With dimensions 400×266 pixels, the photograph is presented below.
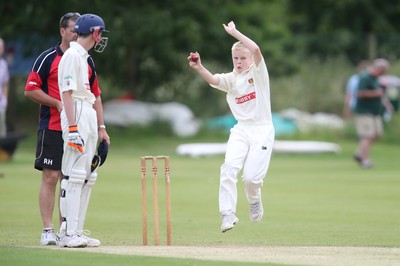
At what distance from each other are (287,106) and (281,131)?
10.8 ft

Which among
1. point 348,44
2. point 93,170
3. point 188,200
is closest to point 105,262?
point 93,170

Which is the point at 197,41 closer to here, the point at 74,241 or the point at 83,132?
the point at 83,132

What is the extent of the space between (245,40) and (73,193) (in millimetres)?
2394

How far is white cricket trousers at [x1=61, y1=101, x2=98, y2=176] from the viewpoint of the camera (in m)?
9.59

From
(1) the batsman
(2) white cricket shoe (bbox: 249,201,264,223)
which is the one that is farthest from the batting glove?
(2) white cricket shoe (bbox: 249,201,264,223)

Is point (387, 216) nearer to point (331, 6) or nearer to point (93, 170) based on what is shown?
point (93, 170)

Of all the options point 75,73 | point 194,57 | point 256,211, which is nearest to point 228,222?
point 256,211

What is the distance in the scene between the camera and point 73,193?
9609mm

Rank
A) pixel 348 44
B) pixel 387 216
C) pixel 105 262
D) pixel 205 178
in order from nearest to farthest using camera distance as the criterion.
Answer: pixel 105 262 → pixel 387 216 → pixel 205 178 → pixel 348 44

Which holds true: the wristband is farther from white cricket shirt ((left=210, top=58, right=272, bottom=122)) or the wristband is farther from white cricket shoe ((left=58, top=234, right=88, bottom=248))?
white cricket shirt ((left=210, top=58, right=272, bottom=122))

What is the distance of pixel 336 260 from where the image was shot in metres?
8.78

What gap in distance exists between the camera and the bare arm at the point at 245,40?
10.3 m

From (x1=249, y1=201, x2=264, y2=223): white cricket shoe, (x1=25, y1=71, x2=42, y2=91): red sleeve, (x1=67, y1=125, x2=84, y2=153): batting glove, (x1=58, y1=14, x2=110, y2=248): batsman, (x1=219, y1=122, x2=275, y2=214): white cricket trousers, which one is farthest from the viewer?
(x1=249, y1=201, x2=264, y2=223): white cricket shoe

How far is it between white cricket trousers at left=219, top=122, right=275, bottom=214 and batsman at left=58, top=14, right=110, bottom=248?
1477mm
